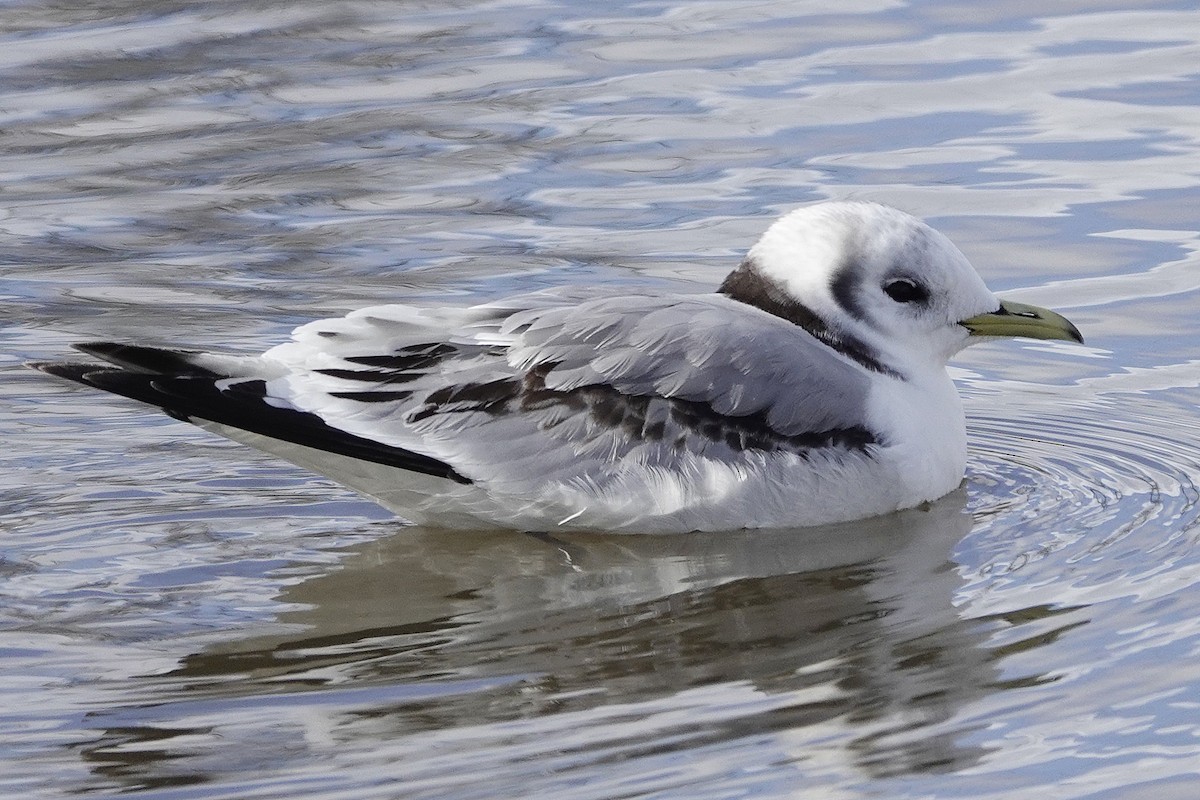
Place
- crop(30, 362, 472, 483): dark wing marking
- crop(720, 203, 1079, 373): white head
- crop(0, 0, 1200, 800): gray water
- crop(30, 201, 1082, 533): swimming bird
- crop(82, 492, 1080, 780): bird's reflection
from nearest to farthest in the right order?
1. crop(0, 0, 1200, 800): gray water
2. crop(82, 492, 1080, 780): bird's reflection
3. crop(30, 362, 472, 483): dark wing marking
4. crop(30, 201, 1082, 533): swimming bird
5. crop(720, 203, 1079, 373): white head

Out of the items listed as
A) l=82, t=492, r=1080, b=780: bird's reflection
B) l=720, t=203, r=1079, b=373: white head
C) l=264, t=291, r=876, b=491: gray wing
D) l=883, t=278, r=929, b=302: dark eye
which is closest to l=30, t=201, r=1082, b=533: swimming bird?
l=264, t=291, r=876, b=491: gray wing

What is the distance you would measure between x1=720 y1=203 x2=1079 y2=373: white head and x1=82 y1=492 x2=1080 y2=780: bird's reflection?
0.57 meters

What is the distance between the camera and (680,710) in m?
5.48

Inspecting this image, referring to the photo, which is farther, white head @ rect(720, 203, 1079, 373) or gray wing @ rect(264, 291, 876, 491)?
white head @ rect(720, 203, 1079, 373)

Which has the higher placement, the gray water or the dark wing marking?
the dark wing marking

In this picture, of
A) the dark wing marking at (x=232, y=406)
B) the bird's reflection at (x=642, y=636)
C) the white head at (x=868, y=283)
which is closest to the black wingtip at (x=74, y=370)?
the dark wing marking at (x=232, y=406)

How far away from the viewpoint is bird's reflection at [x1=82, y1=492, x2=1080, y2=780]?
548 centimetres

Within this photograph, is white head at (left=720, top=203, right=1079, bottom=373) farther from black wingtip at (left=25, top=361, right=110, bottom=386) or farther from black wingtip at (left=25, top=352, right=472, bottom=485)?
black wingtip at (left=25, top=361, right=110, bottom=386)

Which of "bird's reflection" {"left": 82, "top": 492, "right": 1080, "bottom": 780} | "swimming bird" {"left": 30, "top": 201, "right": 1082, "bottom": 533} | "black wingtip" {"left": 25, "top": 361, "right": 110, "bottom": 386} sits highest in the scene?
"black wingtip" {"left": 25, "top": 361, "right": 110, "bottom": 386}

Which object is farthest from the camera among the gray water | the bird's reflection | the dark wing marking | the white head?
the white head

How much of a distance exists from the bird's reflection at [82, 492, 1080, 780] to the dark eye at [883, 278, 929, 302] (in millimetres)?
674

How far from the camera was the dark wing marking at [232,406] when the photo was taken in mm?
6410

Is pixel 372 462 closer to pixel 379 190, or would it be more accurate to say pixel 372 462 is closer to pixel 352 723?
pixel 352 723

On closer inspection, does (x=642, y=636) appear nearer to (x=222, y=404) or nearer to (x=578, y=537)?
(x=578, y=537)
